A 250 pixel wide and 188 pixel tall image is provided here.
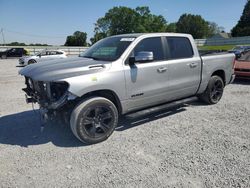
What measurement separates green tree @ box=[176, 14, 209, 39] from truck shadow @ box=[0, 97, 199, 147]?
107941 millimetres

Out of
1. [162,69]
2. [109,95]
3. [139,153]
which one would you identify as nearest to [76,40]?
[162,69]

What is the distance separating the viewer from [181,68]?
5211 millimetres

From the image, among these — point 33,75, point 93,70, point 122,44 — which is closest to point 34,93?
point 33,75

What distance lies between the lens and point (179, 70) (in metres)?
5.18

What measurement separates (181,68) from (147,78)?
1048 mm

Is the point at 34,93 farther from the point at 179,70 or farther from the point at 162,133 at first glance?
the point at 179,70

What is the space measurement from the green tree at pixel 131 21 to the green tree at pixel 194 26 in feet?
76.9

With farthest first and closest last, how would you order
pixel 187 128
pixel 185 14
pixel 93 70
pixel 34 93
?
1. pixel 185 14
2. pixel 187 128
3. pixel 34 93
4. pixel 93 70

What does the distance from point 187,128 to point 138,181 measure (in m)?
2.10

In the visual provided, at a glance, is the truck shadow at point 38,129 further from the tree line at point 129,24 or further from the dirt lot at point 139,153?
the tree line at point 129,24

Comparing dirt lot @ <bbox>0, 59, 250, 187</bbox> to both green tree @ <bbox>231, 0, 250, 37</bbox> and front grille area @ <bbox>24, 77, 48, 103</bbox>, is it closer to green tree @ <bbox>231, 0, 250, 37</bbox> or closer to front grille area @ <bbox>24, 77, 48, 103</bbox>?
front grille area @ <bbox>24, 77, 48, 103</bbox>

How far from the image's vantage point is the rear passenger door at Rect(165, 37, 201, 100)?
5.07m

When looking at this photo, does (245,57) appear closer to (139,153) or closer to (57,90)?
(139,153)

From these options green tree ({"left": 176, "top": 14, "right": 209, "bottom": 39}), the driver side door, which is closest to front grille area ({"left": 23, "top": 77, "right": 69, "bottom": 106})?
the driver side door
